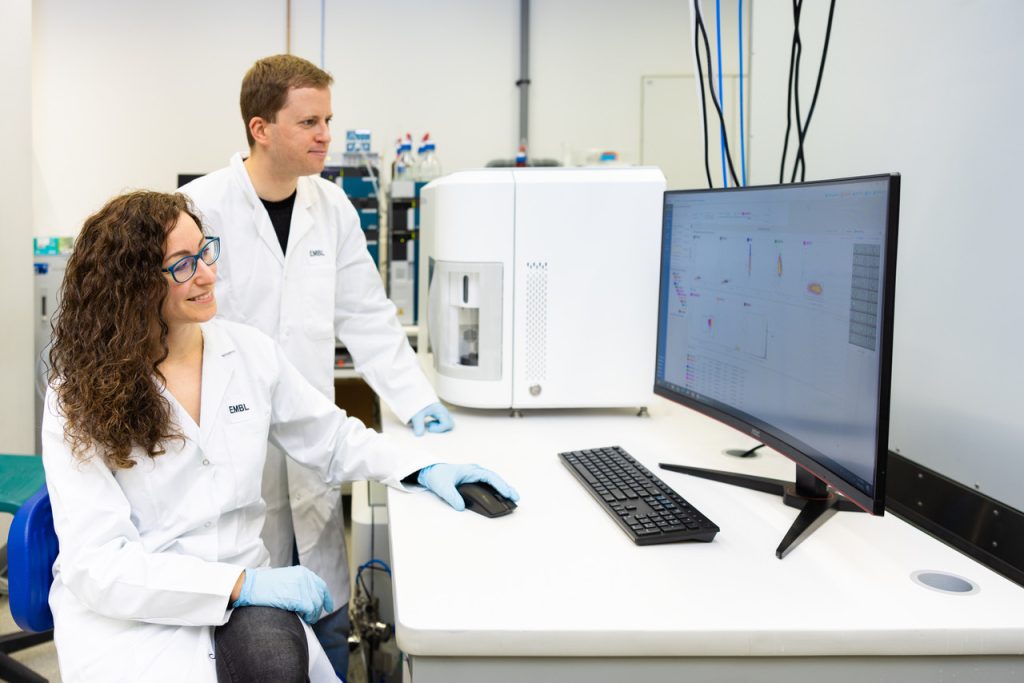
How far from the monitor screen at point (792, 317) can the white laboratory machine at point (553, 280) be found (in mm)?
148

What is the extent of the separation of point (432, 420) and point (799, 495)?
72 cm

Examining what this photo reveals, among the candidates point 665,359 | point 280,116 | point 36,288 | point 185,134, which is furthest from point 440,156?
point 665,359

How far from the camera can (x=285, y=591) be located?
3.60 ft

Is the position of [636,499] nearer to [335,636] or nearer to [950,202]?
[950,202]

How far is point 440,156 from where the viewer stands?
12.3 ft

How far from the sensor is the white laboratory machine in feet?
5.33

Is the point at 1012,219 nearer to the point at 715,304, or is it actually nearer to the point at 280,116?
the point at 715,304

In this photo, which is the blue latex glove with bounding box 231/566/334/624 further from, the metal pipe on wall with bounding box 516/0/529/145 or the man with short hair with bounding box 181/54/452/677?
the metal pipe on wall with bounding box 516/0/529/145

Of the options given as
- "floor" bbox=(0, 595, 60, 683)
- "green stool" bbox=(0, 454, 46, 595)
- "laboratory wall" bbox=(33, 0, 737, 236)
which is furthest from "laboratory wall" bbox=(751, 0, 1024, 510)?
"laboratory wall" bbox=(33, 0, 737, 236)

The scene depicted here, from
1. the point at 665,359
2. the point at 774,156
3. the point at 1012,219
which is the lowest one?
the point at 665,359

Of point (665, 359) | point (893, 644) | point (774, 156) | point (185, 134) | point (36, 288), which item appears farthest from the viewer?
point (185, 134)

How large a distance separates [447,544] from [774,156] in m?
1.23

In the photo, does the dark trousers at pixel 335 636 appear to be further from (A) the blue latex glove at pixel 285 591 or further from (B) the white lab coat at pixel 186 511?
(A) the blue latex glove at pixel 285 591

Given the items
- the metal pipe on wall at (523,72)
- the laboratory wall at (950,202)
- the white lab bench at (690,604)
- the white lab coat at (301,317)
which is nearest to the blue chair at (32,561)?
the white lab bench at (690,604)
